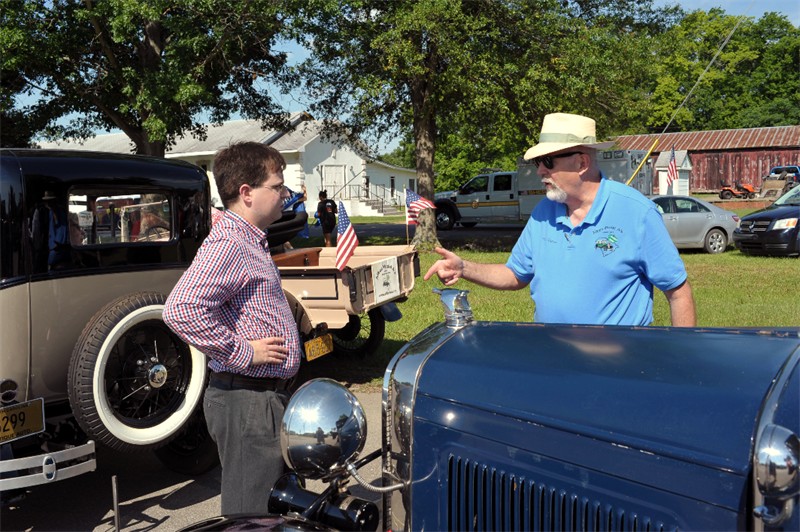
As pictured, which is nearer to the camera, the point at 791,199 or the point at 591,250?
the point at 591,250

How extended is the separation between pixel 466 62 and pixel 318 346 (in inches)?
426

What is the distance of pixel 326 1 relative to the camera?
49.2 feet

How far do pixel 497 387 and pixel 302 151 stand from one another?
42853mm

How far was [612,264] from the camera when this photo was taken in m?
2.95

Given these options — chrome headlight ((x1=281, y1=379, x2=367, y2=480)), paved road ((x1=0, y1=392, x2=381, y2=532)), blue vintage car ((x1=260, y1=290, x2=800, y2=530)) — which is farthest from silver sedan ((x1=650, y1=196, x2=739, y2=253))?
chrome headlight ((x1=281, y1=379, x2=367, y2=480))

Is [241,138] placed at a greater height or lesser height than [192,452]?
greater

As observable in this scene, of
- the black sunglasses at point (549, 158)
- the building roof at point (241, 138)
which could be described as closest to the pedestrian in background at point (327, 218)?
the black sunglasses at point (549, 158)

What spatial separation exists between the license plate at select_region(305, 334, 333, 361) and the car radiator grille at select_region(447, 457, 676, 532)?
164 inches

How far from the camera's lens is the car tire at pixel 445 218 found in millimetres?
25984

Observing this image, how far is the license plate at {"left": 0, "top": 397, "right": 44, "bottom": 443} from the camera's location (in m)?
3.83

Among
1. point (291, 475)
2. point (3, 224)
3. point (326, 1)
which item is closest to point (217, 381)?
point (291, 475)

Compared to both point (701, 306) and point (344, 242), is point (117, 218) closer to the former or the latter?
point (344, 242)

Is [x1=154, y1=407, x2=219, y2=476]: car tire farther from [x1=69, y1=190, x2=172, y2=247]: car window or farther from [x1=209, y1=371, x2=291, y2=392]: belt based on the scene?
[x1=209, y1=371, x2=291, y2=392]: belt

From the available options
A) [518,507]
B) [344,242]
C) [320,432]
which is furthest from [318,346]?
[518,507]
